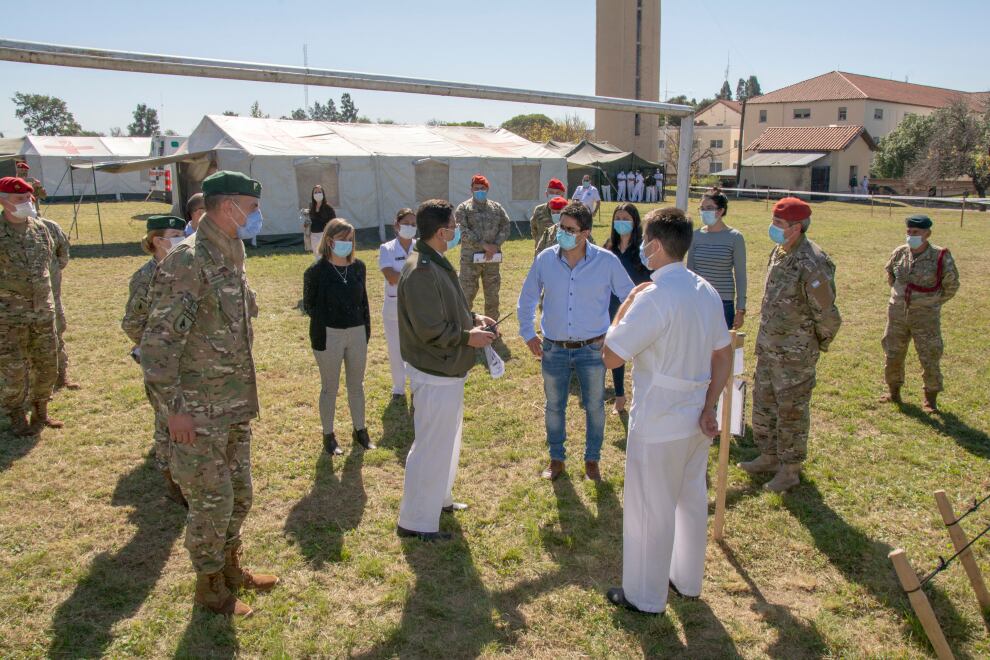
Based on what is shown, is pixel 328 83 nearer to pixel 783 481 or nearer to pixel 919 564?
pixel 783 481

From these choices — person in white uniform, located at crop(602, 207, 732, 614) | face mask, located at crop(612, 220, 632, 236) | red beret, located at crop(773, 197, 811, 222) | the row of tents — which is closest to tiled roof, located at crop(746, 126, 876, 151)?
the row of tents

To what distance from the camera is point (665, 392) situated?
3.34m

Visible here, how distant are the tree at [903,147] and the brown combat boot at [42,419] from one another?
53.7m

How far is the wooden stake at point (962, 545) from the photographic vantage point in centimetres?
325

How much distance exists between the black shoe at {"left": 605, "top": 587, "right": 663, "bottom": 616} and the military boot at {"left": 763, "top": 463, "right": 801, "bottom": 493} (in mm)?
1919

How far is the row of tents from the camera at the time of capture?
18.5 m

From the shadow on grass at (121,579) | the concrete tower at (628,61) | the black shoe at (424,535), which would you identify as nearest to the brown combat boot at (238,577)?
the shadow on grass at (121,579)

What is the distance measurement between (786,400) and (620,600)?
2186 millimetres

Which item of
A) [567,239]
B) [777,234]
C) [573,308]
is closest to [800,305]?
[777,234]

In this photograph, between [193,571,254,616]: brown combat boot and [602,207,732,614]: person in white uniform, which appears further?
[193,571,254,616]: brown combat boot

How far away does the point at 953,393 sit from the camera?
283 inches

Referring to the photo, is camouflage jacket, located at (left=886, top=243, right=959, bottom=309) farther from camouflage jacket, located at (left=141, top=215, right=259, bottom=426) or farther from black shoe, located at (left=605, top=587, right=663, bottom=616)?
camouflage jacket, located at (left=141, top=215, right=259, bottom=426)

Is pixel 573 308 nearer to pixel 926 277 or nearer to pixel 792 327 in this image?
pixel 792 327

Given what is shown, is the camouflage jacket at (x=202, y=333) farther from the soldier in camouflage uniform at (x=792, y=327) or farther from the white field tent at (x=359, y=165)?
the white field tent at (x=359, y=165)
